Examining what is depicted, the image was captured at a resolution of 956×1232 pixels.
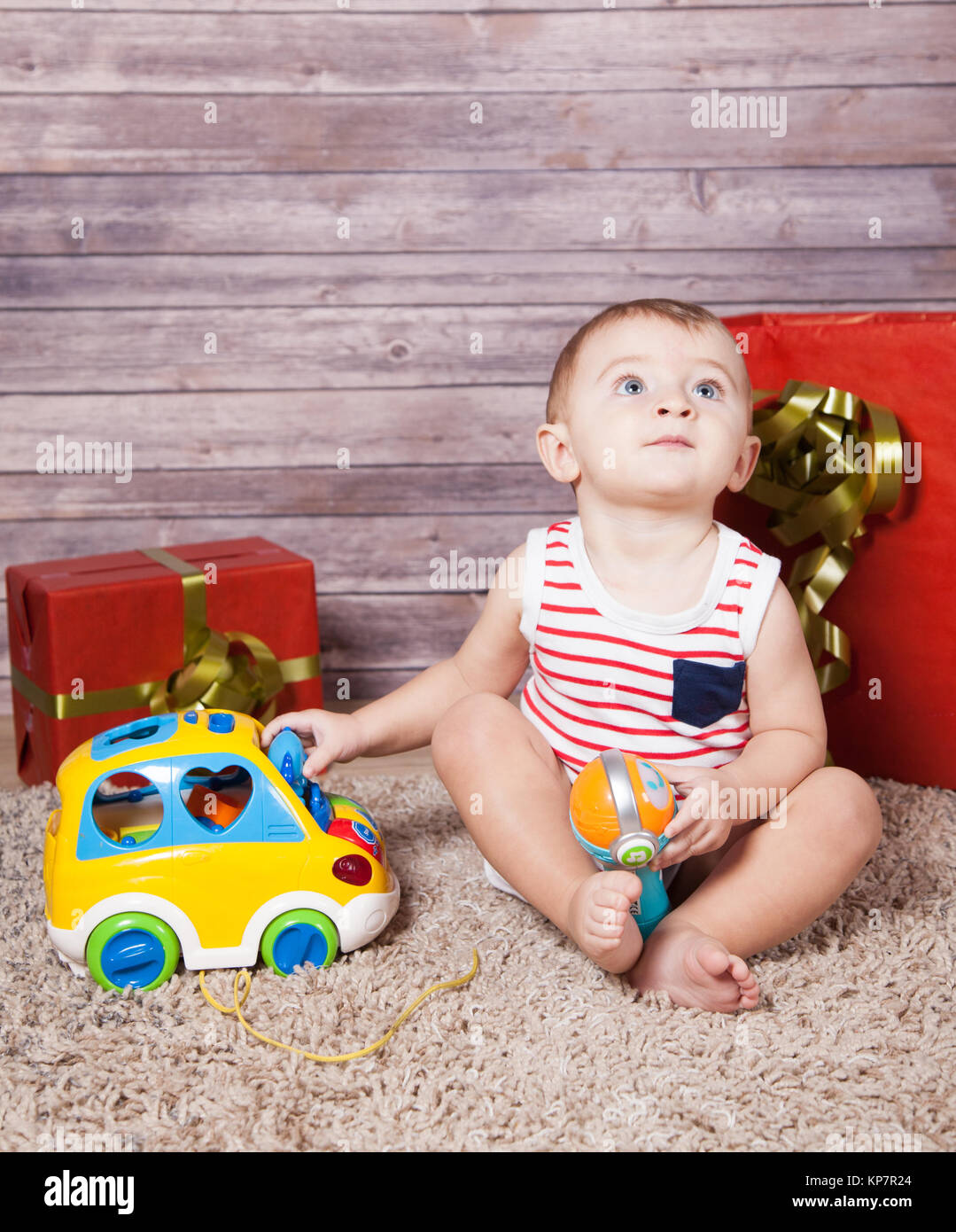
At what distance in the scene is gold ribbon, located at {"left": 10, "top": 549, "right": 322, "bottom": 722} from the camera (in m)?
1.30

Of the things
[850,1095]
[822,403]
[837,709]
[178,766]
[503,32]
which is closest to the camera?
[850,1095]

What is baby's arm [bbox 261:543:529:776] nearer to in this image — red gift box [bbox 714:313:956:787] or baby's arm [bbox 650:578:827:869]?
baby's arm [bbox 650:578:827:869]

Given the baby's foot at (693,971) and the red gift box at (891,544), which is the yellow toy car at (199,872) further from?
the red gift box at (891,544)

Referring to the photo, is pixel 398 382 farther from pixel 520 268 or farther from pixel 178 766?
pixel 178 766

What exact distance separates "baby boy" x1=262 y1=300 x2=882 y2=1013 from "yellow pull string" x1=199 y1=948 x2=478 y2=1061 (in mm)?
90

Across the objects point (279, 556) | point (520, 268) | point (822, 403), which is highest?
point (520, 268)

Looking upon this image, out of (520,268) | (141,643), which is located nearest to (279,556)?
(141,643)

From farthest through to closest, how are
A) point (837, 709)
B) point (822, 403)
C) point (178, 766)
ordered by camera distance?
1. point (837, 709)
2. point (822, 403)
3. point (178, 766)

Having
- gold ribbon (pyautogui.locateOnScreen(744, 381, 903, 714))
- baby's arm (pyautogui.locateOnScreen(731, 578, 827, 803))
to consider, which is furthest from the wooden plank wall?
baby's arm (pyautogui.locateOnScreen(731, 578, 827, 803))

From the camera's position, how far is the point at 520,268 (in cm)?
159

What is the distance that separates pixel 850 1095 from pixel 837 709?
62 cm

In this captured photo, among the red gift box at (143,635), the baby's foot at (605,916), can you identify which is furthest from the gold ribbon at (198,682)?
the baby's foot at (605,916)

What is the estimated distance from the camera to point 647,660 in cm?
93

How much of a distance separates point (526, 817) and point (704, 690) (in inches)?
7.5
